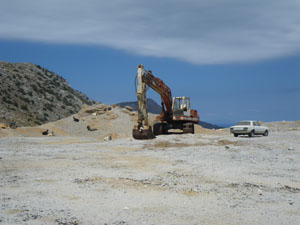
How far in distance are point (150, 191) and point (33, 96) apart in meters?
72.6

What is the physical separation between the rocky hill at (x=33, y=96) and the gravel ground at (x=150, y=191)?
163ft

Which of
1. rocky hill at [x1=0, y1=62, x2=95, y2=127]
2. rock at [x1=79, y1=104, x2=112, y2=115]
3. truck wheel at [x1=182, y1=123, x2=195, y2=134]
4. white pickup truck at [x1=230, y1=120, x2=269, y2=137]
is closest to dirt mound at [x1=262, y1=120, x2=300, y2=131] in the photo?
white pickup truck at [x1=230, y1=120, x2=269, y2=137]

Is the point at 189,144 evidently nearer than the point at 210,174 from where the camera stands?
No

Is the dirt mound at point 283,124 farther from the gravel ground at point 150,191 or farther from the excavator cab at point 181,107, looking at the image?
the gravel ground at point 150,191

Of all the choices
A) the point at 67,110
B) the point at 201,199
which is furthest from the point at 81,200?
the point at 67,110

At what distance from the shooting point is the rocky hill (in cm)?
6581

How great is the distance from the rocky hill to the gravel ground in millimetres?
49757

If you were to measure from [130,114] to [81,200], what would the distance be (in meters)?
36.4

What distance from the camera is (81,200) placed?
303 inches

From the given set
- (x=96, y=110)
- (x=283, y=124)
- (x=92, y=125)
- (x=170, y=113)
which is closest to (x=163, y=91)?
(x=170, y=113)

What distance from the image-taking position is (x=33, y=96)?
76.6 meters

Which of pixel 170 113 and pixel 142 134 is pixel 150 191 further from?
pixel 170 113

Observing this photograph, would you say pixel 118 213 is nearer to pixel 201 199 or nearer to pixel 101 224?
pixel 101 224

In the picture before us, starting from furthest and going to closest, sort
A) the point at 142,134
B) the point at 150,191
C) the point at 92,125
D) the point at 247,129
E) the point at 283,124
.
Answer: the point at 283,124, the point at 92,125, the point at 247,129, the point at 142,134, the point at 150,191
